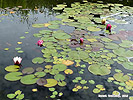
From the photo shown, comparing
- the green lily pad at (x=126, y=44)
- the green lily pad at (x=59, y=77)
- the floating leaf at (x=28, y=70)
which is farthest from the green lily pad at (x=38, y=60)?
the green lily pad at (x=126, y=44)

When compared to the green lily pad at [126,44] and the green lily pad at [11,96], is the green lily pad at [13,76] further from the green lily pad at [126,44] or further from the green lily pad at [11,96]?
the green lily pad at [126,44]

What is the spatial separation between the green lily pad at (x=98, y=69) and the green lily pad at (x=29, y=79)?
0.85 metres

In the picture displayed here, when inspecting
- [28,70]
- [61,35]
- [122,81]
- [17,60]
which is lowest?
[122,81]

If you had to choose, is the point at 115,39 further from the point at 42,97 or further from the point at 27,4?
the point at 27,4

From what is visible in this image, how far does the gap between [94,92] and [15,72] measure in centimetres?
114

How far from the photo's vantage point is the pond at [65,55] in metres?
2.17

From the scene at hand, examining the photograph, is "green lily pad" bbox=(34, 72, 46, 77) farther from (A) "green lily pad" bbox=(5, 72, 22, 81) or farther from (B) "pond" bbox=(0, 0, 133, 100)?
(A) "green lily pad" bbox=(5, 72, 22, 81)

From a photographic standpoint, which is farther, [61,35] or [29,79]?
[61,35]

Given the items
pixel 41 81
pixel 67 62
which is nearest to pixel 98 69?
pixel 67 62

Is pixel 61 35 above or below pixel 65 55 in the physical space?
above

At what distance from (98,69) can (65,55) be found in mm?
635

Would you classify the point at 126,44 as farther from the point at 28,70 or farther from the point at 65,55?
the point at 28,70

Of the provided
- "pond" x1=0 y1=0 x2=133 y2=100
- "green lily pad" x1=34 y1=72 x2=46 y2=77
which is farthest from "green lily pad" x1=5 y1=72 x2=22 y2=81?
"green lily pad" x1=34 y1=72 x2=46 y2=77

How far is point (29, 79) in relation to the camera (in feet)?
7.55
